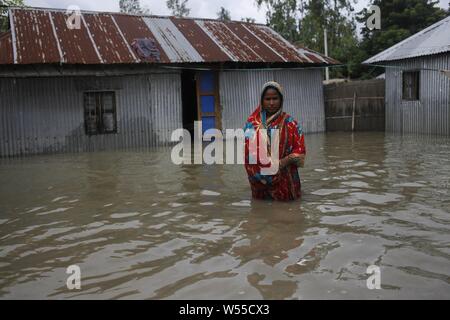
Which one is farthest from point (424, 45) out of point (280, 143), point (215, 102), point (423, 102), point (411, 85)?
point (280, 143)

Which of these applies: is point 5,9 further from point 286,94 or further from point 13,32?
point 286,94

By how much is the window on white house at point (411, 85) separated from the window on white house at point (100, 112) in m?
10.4

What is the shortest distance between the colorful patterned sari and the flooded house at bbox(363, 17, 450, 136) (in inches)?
403

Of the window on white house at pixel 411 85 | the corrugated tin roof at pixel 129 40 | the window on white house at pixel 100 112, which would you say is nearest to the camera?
the corrugated tin roof at pixel 129 40

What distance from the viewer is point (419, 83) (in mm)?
16156

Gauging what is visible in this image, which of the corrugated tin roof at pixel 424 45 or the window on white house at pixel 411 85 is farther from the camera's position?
the window on white house at pixel 411 85

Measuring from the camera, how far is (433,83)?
15422 millimetres

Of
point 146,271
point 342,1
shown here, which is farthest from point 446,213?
point 342,1

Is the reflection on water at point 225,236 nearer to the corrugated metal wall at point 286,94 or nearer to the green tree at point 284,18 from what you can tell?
the corrugated metal wall at point 286,94

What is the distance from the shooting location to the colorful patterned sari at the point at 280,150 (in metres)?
6.02

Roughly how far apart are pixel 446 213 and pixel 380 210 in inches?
29.1

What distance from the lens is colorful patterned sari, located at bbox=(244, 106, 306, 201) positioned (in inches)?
237

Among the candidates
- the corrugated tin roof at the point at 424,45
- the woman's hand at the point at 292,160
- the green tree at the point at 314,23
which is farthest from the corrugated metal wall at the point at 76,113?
the green tree at the point at 314,23
